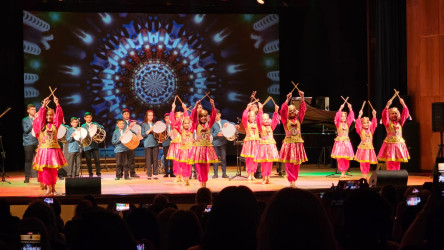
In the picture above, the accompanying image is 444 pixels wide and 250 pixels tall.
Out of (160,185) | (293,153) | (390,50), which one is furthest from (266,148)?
(390,50)

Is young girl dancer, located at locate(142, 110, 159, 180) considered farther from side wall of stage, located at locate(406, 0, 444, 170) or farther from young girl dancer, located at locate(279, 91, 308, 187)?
side wall of stage, located at locate(406, 0, 444, 170)

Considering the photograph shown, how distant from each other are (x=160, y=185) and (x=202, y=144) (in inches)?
59.5

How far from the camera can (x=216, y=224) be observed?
2340 mm

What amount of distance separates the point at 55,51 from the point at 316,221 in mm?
14813

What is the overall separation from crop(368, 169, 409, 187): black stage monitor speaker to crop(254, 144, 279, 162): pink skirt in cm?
234

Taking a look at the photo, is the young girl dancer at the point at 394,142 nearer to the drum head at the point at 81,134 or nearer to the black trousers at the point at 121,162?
the black trousers at the point at 121,162

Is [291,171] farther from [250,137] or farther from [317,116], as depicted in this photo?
[317,116]

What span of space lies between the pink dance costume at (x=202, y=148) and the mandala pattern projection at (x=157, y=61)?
580cm

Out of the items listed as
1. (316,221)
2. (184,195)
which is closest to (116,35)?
(184,195)

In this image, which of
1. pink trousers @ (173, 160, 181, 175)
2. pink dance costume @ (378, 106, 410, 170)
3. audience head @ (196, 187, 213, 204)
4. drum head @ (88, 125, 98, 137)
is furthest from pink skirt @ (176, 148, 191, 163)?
audience head @ (196, 187, 213, 204)

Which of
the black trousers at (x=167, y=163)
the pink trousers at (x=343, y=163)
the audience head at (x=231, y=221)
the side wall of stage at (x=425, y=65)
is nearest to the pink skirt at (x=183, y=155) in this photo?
the black trousers at (x=167, y=163)

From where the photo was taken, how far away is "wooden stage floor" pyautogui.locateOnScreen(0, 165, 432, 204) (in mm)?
9469

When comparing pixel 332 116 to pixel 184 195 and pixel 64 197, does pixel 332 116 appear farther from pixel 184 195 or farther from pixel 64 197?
pixel 64 197

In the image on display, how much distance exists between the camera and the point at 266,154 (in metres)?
11.8
